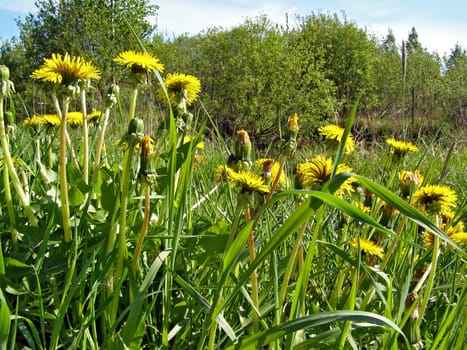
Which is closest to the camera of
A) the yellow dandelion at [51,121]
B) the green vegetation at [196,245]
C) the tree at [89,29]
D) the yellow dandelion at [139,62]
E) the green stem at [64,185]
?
the green vegetation at [196,245]

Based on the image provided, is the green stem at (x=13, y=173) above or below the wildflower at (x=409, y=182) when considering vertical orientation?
above

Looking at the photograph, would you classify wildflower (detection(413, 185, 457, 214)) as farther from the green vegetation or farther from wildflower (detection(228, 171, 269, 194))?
wildflower (detection(228, 171, 269, 194))

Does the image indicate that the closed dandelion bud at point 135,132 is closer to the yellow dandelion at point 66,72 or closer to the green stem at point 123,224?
the green stem at point 123,224

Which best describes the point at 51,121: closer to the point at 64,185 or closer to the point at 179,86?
the point at 179,86

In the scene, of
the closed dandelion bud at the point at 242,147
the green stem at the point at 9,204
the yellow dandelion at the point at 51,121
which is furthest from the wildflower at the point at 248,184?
the yellow dandelion at the point at 51,121

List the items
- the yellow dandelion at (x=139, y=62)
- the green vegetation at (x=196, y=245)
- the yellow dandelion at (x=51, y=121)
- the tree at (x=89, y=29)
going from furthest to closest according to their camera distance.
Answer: the tree at (x=89, y=29), the yellow dandelion at (x=51, y=121), the yellow dandelion at (x=139, y=62), the green vegetation at (x=196, y=245)

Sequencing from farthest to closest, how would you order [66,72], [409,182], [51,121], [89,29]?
[89,29] < [51,121] < [409,182] < [66,72]

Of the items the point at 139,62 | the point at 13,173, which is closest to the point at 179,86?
the point at 139,62

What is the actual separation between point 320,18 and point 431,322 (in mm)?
17000

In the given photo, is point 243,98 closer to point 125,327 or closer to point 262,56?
point 262,56

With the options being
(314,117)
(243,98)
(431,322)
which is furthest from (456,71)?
(431,322)

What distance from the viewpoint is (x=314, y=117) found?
40.7ft

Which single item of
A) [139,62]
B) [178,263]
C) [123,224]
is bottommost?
[178,263]

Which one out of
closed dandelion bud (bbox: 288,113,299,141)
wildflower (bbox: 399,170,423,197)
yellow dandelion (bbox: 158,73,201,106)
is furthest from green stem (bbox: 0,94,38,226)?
wildflower (bbox: 399,170,423,197)
